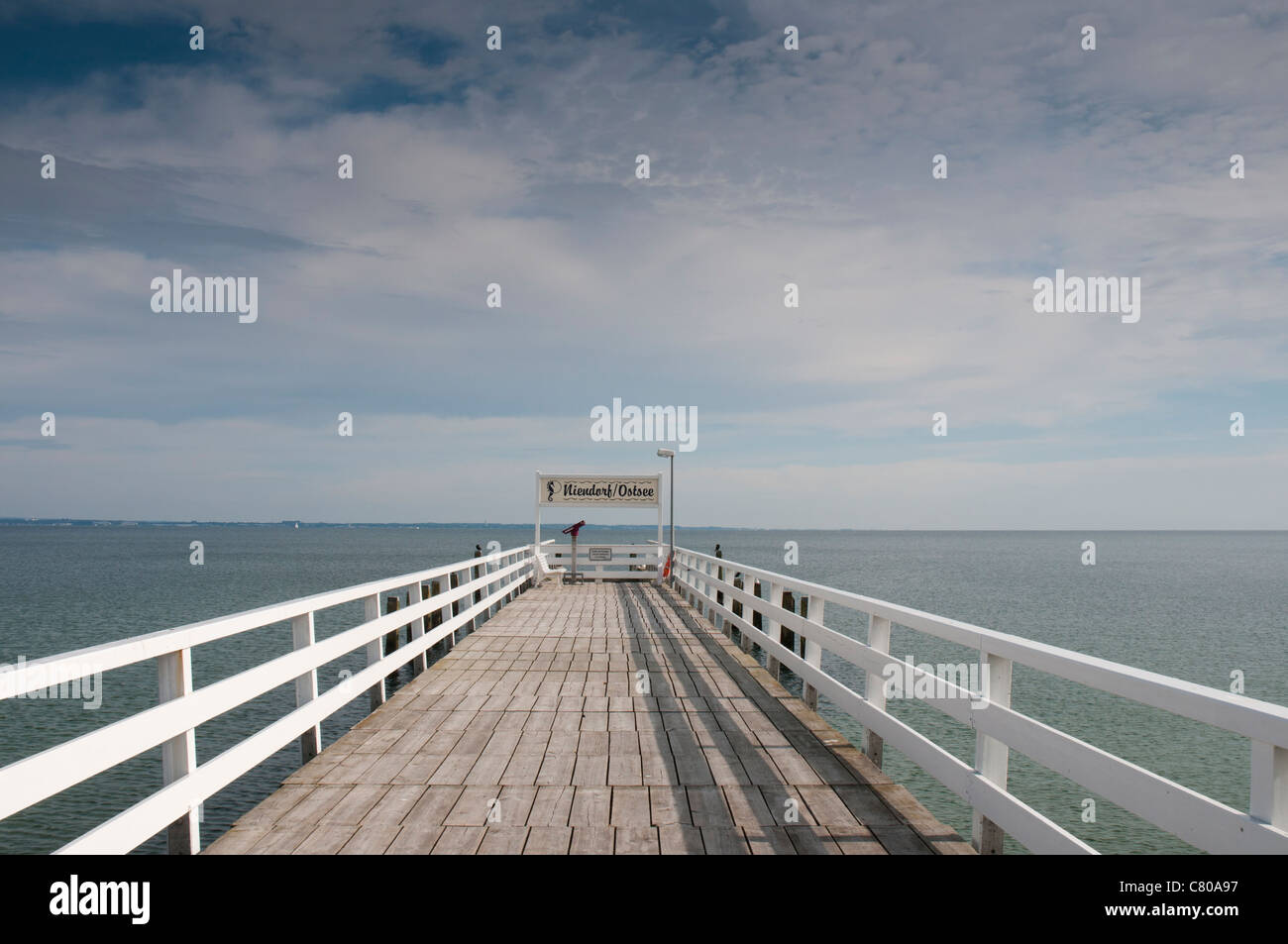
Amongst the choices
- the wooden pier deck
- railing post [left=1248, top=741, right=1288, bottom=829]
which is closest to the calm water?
the wooden pier deck

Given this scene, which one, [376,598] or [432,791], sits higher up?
[376,598]

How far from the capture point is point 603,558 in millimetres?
28531

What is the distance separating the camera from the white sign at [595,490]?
2795 centimetres

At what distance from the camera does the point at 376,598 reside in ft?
25.2

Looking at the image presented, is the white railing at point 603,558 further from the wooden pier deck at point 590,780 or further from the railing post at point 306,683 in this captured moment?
the railing post at point 306,683

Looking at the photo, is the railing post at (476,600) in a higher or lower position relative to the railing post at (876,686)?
lower

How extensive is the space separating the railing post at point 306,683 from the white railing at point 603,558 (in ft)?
68.0

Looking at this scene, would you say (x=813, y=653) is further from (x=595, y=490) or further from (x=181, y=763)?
(x=595, y=490)

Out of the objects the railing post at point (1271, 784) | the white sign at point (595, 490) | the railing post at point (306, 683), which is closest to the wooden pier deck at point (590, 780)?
the railing post at point (306, 683)

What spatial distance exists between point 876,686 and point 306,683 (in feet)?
13.2

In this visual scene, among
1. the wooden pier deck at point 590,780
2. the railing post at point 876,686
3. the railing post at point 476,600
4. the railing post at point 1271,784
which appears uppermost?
the railing post at point 1271,784
